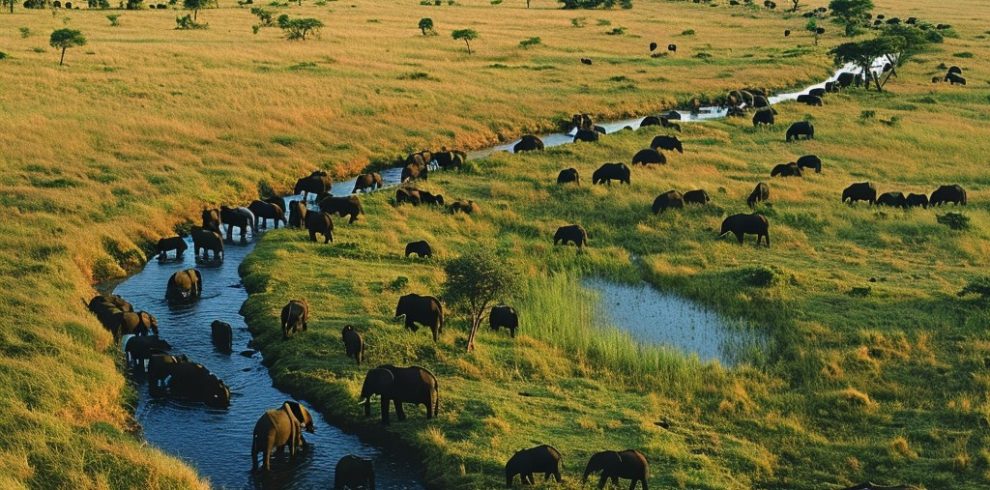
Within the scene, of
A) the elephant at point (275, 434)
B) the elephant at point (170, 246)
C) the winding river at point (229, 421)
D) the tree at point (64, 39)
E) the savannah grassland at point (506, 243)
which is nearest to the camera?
the elephant at point (275, 434)

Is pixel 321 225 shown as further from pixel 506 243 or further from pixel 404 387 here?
pixel 404 387

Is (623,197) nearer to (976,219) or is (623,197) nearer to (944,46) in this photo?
(976,219)

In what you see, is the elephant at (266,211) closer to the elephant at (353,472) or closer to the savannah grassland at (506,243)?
the savannah grassland at (506,243)

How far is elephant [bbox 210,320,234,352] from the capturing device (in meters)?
23.8

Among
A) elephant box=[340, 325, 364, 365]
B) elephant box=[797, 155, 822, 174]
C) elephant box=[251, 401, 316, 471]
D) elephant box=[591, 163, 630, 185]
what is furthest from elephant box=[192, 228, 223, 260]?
elephant box=[797, 155, 822, 174]

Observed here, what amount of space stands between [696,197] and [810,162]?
954cm

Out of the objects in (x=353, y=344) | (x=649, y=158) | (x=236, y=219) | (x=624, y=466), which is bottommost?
(x=236, y=219)

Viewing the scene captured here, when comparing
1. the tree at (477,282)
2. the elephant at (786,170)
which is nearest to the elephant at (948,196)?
the elephant at (786,170)

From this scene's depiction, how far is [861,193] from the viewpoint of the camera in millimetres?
37781

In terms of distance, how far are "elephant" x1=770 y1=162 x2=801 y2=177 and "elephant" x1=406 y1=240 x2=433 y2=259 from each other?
17.7 m

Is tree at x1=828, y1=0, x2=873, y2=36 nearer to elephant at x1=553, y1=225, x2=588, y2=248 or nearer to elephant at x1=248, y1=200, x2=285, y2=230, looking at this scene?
elephant at x1=553, y1=225, x2=588, y2=248

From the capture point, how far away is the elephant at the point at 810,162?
1714 inches

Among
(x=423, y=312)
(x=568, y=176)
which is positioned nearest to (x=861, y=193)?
(x=568, y=176)

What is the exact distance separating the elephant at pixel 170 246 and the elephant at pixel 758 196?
1896 cm
